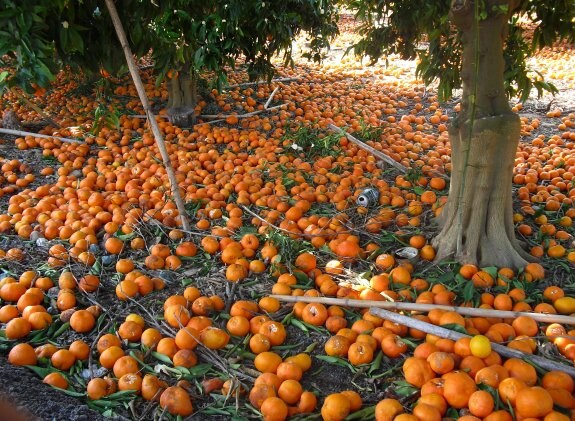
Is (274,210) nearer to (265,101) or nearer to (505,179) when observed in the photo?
(505,179)

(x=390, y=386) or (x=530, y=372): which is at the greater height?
(x=530, y=372)

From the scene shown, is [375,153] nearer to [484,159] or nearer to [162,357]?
[484,159]

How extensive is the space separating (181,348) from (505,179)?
2.45 metres

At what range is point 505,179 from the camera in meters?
3.38

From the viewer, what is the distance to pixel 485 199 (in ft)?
11.2

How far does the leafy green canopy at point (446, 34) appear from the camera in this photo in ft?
11.4

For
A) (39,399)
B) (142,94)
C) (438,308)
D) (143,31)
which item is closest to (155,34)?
(143,31)

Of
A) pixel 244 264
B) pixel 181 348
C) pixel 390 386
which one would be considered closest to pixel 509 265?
pixel 390 386

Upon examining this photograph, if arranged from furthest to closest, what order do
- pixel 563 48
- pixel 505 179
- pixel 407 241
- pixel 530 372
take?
pixel 563 48 → pixel 407 241 → pixel 505 179 → pixel 530 372

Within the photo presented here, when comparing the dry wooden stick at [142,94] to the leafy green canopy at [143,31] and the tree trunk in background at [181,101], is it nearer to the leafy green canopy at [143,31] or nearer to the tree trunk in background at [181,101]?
the leafy green canopy at [143,31]

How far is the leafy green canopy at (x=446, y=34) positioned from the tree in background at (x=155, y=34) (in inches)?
38.3

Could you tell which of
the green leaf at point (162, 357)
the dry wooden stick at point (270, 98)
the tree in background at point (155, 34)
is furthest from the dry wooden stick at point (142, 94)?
the dry wooden stick at point (270, 98)

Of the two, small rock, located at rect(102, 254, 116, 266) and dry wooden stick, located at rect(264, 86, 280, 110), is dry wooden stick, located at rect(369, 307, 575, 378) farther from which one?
dry wooden stick, located at rect(264, 86, 280, 110)

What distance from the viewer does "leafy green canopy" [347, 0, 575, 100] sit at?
3.49 m
